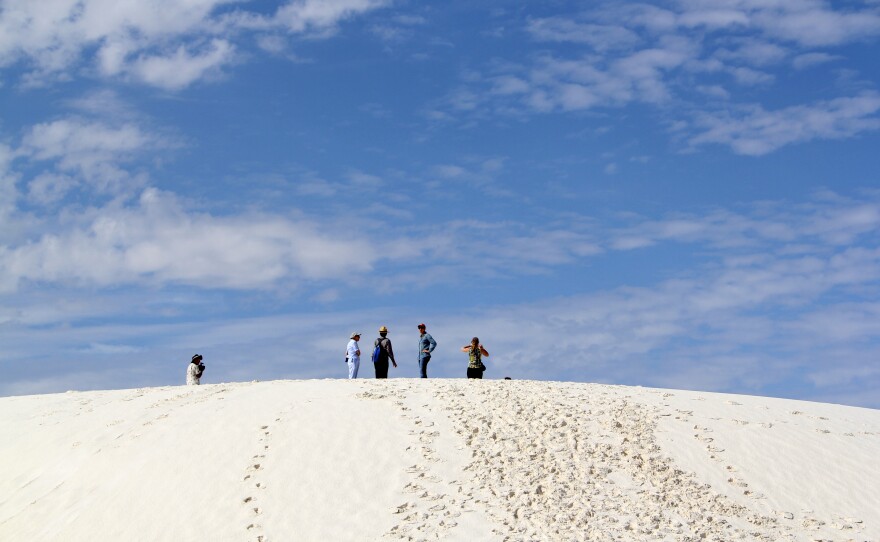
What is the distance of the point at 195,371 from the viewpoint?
28672 mm

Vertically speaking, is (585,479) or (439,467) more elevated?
(439,467)

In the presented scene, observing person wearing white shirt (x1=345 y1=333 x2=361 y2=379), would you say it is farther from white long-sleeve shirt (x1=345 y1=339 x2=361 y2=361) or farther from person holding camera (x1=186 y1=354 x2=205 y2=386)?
person holding camera (x1=186 y1=354 x2=205 y2=386)

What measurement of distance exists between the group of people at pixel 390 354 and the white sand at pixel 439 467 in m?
1.09

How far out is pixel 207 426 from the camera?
23.2 m

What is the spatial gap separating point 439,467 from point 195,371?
37.3 feet

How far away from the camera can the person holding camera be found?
28.7 m

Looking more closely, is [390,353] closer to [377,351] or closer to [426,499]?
[377,351]

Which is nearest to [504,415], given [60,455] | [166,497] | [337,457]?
[337,457]

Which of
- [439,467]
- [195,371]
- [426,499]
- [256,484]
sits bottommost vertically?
[426,499]

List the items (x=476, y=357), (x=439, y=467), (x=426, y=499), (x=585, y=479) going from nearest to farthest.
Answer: (x=426, y=499) < (x=585, y=479) < (x=439, y=467) < (x=476, y=357)

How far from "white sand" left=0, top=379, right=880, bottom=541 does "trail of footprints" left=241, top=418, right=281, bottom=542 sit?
0.14 feet

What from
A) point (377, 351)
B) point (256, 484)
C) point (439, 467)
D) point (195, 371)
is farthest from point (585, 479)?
point (195, 371)

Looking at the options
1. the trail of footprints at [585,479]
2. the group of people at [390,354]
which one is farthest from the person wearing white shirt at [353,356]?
the trail of footprints at [585,479]

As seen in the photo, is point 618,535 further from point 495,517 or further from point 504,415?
point 504,415
